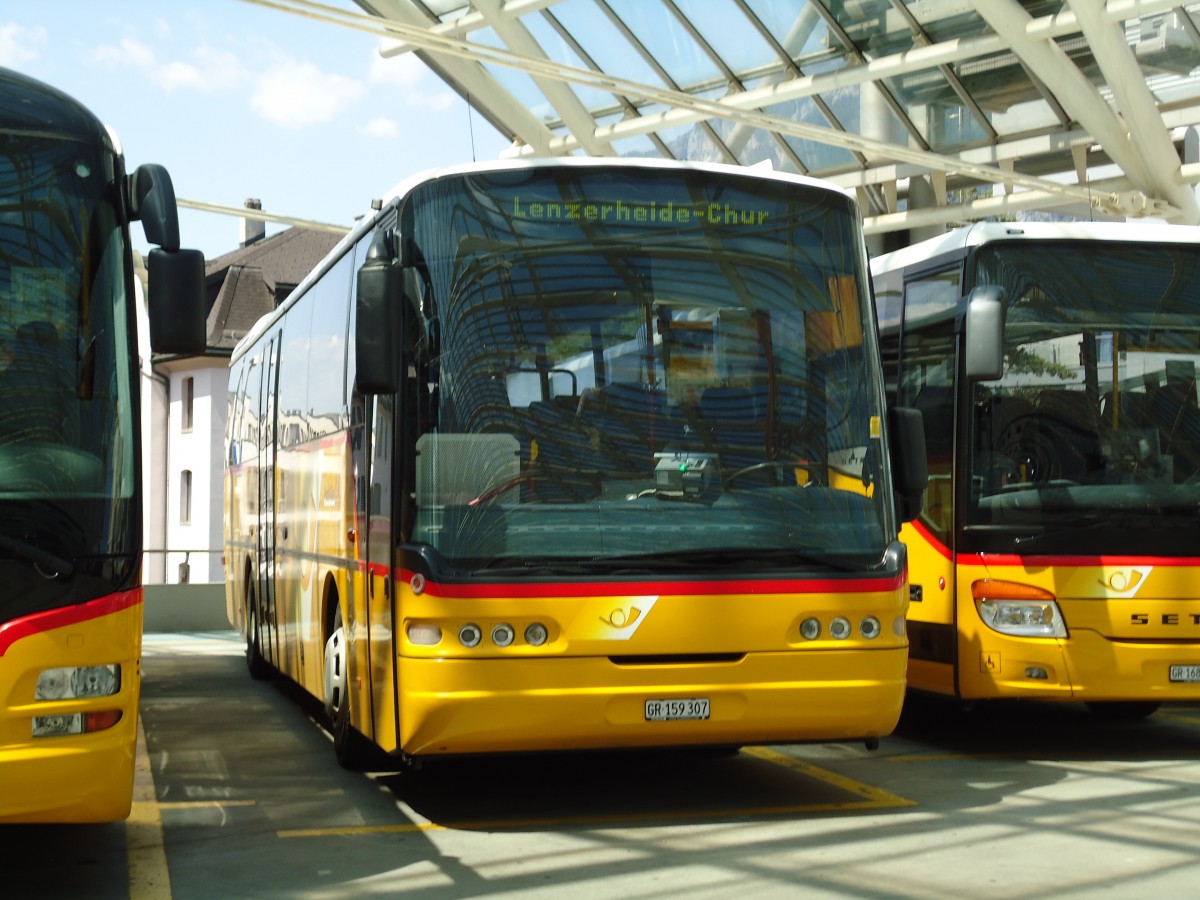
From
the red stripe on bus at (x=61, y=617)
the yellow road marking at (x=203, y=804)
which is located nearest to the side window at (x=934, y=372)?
the yellow road marking at (x=203, y=804)

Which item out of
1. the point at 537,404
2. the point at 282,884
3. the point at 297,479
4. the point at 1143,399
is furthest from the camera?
the point at 297,479

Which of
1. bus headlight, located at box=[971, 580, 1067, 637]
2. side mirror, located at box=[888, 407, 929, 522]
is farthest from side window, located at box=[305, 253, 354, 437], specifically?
bus headlight, located at box=[971, 580, 1067, 637]

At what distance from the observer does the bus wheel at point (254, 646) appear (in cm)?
1548

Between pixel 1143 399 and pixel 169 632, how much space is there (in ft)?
59.8

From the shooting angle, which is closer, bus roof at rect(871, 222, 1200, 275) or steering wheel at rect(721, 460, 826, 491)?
steering wheel at rect(721, 460, 826, 491)

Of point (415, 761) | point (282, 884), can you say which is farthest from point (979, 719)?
point (282, 884)

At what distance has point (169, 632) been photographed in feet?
84.4

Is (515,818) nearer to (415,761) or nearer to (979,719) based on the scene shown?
(415,761)

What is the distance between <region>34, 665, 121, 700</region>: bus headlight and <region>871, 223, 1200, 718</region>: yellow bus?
511 centimetres

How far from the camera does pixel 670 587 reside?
26.2 ft

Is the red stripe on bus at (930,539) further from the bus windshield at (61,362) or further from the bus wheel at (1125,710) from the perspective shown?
the bus windshield at (61,362)

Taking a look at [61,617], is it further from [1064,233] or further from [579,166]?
[1064,233]

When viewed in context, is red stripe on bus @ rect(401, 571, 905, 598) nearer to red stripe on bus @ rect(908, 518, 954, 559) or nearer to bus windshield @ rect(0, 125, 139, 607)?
bus windshield @ rect(0, 125, 139, 607)

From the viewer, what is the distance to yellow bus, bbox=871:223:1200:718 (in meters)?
9.95
